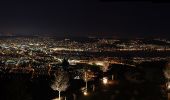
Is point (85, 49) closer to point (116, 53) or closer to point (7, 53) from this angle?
point (116, 53)

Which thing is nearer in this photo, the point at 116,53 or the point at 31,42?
the point at 116,53

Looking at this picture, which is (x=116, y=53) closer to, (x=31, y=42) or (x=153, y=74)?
(x=31, y=42)

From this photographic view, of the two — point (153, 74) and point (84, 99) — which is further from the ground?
point (153, 74)

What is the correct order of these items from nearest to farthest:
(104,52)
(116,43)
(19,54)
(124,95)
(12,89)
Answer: (124,95) < (12,89) < (19,54) < (104,52) < (116,43)

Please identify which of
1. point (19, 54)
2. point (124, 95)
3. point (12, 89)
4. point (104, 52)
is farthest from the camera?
point (104, 52)

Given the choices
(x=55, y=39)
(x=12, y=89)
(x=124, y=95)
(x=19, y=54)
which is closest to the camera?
(x=124, y=95)

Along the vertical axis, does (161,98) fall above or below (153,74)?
below

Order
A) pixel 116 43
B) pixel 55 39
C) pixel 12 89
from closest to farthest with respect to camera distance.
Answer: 1. pixel 12 89
2. pixel 116 43
3. pixel 55 39

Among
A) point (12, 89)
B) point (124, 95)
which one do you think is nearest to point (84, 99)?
point (124, 95)

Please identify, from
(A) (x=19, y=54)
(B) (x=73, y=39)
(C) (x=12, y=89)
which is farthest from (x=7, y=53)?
(C) (x=12, y=89)
